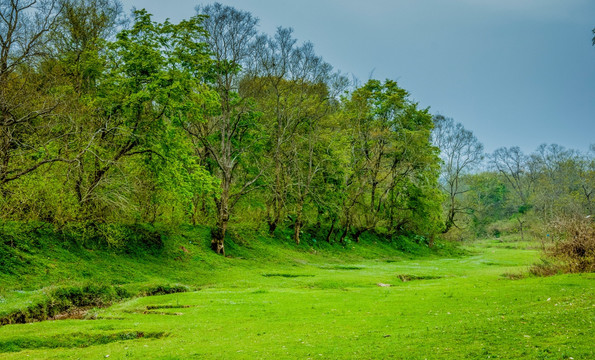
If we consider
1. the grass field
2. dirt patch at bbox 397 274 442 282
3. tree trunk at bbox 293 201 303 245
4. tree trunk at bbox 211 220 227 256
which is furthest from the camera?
tree trunk at bbox 293 201 303 245

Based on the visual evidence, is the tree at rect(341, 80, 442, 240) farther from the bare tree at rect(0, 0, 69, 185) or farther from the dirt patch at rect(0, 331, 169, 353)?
the dirt patch at rect(0, 331, 169, 353)

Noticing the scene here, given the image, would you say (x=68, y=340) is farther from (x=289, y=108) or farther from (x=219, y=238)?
(x=289, y=108)

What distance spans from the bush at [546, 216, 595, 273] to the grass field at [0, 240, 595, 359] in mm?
3340

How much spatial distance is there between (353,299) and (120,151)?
63.1ft

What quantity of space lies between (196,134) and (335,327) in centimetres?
2683

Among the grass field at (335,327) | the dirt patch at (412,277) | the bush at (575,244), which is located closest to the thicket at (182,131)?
the grass field at (335,327)

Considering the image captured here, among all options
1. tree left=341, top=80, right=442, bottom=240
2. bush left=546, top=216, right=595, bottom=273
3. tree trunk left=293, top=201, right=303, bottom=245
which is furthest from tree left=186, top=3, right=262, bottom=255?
bush left=546, top=216, right=595, bottom=273

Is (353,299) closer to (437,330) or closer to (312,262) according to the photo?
(437,330)

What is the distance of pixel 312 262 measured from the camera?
42.6 metres

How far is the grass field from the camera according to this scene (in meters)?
8.80

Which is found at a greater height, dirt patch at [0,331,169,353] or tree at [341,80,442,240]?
tree at [341,80,442,240]

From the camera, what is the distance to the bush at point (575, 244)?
20391mm

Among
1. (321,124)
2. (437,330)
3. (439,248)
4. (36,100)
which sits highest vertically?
(321,124)

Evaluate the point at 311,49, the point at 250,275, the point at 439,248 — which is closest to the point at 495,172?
the point at 439,248
